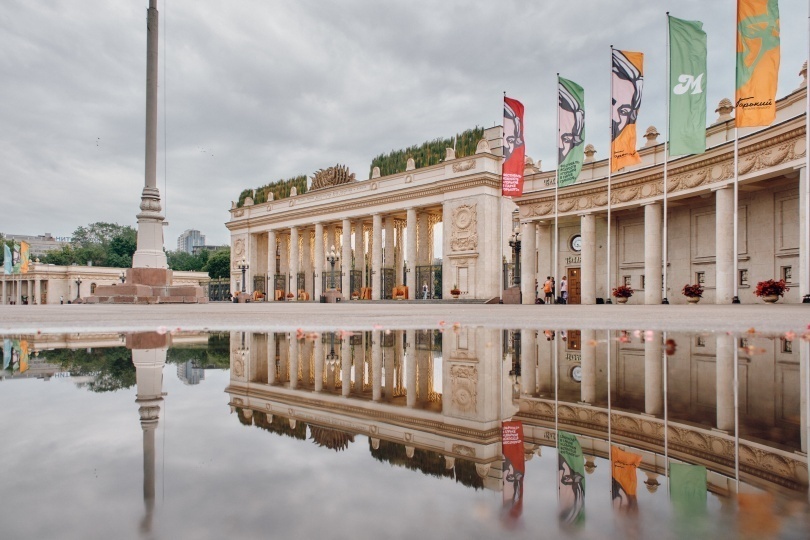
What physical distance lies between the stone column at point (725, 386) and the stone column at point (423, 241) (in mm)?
37435

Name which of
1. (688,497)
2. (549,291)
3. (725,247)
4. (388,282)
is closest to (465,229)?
(549,291)

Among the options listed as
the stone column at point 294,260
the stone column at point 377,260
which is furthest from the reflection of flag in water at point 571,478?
the stone column at point 294,260

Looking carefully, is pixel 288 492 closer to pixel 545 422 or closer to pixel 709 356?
pixel 545 422

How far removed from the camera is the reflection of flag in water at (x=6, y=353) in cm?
373

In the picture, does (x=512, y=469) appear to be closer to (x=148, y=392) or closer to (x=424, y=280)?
(x=148, y=392)

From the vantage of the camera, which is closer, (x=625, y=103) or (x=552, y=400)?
(x=552, y=400)

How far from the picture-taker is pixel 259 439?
1.71 metres

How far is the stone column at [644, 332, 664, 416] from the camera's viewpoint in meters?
2.38

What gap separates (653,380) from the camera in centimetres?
316

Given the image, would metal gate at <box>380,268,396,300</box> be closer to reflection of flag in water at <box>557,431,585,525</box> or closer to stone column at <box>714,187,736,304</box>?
stone column at <box>714,187,736,304</box>

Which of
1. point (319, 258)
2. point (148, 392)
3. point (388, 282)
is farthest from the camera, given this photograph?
point (319, 258)

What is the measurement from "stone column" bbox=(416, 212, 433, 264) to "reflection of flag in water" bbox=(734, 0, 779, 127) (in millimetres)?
26117

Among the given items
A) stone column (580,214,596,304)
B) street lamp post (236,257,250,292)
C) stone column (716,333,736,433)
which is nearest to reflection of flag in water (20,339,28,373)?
stone column (716,333,736,433)

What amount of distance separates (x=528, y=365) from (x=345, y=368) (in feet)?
5.02
